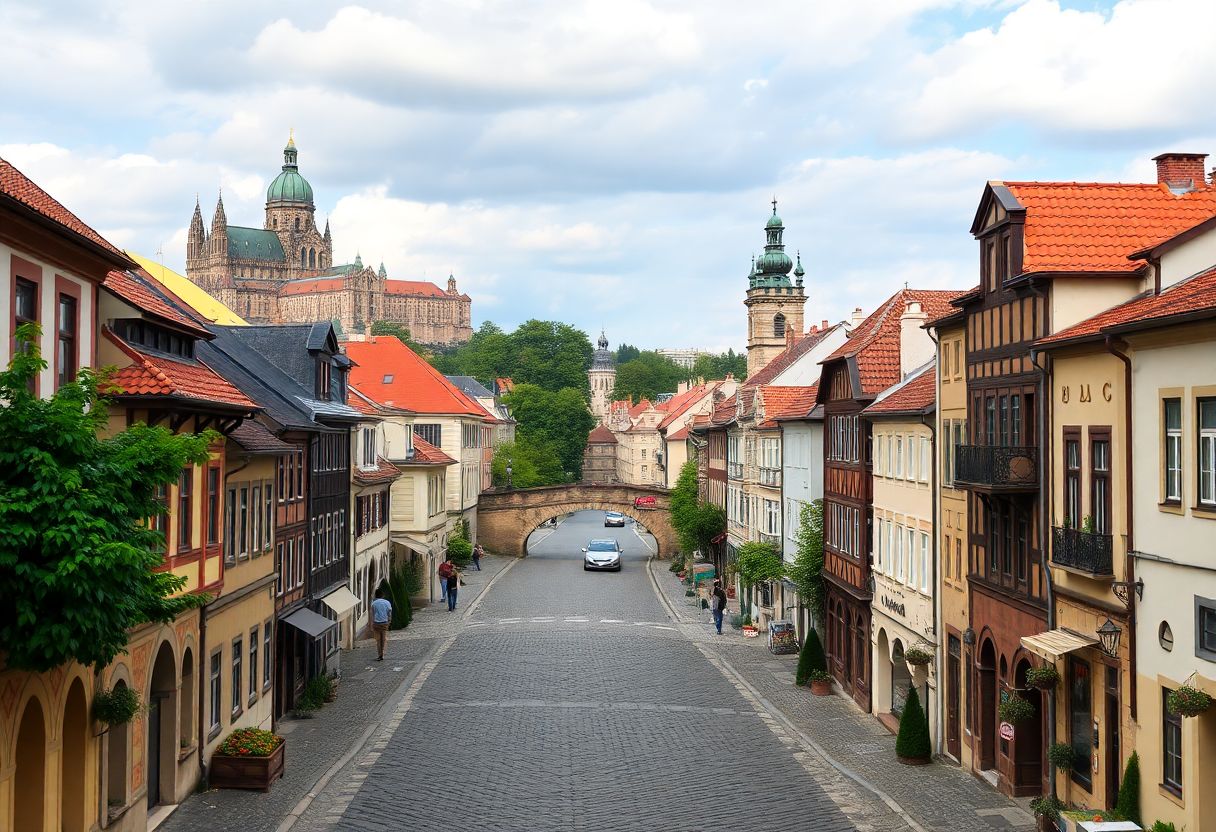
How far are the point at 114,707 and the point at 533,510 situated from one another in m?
67.7

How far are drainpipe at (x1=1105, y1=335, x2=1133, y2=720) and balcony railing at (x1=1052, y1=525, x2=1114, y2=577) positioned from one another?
35cm

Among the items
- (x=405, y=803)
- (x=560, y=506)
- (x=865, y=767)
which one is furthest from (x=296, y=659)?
(x=560, y=506)

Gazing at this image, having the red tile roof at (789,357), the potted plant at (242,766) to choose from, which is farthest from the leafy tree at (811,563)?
the potted plant at (242,766)

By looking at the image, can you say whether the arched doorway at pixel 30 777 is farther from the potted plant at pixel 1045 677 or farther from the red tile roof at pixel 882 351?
the red tile roof at pixel 882 351

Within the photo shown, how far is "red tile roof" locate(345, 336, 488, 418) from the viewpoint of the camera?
7381 cm

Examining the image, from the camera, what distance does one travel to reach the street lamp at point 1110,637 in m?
18.7

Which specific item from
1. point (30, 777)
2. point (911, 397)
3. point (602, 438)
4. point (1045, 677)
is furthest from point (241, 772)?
point (602, 438)

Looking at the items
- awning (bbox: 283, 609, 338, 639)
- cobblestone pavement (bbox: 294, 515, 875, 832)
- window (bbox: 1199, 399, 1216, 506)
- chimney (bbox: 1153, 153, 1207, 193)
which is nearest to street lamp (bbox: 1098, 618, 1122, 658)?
window (bbox: 1199, 399, 1216, 506)

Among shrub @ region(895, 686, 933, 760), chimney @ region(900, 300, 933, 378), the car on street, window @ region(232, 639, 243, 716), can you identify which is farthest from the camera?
the car on street

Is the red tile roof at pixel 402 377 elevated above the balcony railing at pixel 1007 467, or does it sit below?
above

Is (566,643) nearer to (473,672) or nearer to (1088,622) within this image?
(473,672)

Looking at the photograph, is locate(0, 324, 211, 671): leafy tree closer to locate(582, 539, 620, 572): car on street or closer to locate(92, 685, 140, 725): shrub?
locate(92, 685, 140, 725): shrub

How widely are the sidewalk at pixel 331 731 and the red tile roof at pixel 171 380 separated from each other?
6335mm

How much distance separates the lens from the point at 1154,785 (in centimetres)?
1772
